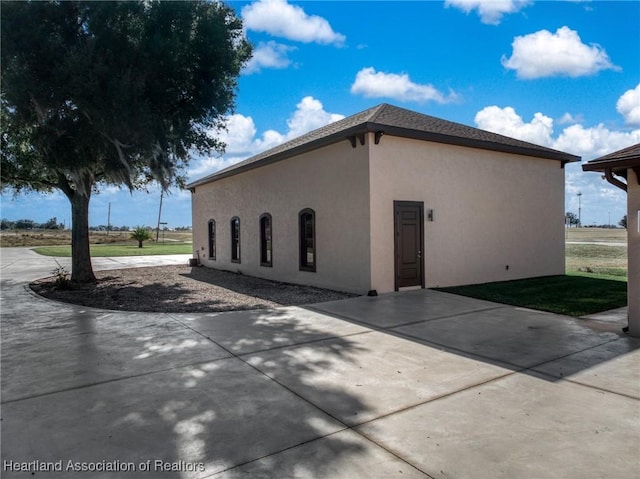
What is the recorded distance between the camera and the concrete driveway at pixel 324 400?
2.82 metres

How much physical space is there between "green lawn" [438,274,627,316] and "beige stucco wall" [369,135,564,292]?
2.31 ft

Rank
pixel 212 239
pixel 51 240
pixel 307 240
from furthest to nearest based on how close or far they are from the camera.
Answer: pixel 51 240
pixel 212 239
pixel 307 240

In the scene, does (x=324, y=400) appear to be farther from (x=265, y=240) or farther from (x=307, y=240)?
(x=265, y=240)

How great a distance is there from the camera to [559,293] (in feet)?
32.6

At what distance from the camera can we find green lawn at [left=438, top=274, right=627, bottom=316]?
8335 mm

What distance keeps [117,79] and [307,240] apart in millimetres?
6446

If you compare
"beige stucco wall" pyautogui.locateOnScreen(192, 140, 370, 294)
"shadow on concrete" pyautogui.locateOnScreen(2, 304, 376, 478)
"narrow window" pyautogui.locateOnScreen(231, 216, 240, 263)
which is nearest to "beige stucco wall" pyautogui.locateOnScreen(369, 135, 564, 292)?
"beige stucco wall" pyautogui.locateOnScreen(192, 140, 370, 294)

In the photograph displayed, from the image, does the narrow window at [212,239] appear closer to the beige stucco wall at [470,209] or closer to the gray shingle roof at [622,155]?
→ the beige stucco wall at [470,209]

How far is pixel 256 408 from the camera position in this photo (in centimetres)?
365

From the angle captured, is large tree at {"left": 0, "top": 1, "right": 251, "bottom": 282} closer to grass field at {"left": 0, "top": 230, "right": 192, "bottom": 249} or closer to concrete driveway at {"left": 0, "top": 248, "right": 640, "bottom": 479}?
concrete driveway at {"left": 0, "top": 248, "right": 640, "bottom": 479}

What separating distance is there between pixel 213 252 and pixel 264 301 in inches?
400

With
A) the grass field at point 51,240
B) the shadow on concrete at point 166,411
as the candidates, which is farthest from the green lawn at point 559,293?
the grass field at point 51,240

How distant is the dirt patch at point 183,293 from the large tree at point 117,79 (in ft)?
10.7

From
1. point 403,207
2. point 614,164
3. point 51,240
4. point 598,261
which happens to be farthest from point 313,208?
point 51,240
